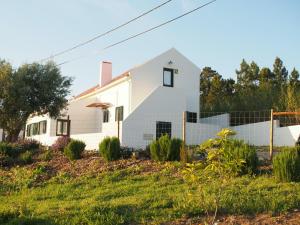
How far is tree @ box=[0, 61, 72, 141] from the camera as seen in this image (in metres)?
27.0

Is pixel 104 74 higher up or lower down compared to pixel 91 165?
higher up

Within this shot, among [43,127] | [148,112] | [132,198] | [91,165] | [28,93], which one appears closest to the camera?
[132,198]

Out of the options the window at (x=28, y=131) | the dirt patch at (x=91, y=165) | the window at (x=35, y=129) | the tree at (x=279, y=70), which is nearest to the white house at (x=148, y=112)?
the window at (x=35, y=129)

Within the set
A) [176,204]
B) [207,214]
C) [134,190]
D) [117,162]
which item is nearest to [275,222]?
[207,214]

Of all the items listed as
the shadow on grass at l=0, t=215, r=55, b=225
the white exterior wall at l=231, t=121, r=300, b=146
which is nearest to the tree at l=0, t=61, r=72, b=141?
the white exterior wall at l=231, t=121, r=300, b=146

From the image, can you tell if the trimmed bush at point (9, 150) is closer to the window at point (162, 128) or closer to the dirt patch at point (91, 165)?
the dirt patch at point (91, 165)

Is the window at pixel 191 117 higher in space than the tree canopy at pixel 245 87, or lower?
lower

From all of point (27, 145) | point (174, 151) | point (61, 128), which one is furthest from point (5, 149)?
point (61, 128)

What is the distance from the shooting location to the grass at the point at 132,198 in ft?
28.3

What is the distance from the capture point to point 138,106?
2539 centimetres

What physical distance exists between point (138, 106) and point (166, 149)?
31.0 feet

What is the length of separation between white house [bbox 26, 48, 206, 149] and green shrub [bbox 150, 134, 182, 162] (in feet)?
22.2

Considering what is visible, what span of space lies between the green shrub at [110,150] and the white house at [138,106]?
191 inches

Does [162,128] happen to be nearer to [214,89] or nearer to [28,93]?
[28,93]
